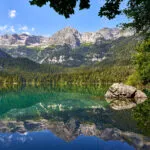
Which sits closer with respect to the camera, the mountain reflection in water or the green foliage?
the mountain reflection in water

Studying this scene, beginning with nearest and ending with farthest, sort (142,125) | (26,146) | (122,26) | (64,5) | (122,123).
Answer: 1. (64,5)
2. (26,146)
3. (142,125)
4. (122,123)
5. (122,26)

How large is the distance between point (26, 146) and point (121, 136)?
9.24 m

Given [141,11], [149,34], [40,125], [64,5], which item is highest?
[141,11]

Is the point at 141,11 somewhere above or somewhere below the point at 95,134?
above

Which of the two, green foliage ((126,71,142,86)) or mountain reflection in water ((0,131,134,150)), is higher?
green foliage ((126,71,142,86))

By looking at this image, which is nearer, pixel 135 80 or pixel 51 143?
pixel 51 143

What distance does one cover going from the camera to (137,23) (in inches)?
1362

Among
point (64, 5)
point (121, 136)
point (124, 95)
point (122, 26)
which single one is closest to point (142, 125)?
point (121, 136)

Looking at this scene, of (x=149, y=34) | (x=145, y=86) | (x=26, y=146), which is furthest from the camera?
(x=145, y=86)

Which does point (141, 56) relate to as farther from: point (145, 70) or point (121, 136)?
point (121, 136)

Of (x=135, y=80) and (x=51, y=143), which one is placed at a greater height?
(x=135, y=80)

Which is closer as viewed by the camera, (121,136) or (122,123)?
(121,136)

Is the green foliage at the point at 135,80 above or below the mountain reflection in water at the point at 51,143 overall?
above

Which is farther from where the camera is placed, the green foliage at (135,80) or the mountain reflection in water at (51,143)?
the green foliage at (135,80)
